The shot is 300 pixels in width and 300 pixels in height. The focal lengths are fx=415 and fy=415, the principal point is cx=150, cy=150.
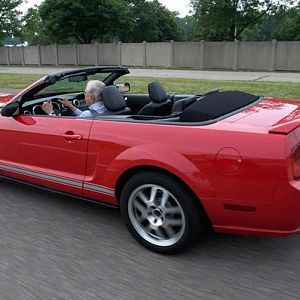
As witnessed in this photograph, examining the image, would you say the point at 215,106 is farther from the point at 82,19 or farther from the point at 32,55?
the point at 32,55

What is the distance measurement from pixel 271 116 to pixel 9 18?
49.0 meters

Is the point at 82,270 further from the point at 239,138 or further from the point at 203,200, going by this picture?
the point at 239,138

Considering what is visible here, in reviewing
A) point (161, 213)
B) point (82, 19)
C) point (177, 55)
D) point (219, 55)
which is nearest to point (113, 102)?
point (161, 213)

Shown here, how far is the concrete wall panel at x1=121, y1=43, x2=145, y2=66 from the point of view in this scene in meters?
34.0

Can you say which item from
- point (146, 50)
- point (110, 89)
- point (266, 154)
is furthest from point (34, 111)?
point (146, 50)

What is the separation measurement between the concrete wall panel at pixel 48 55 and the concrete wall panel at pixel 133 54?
7737 mm

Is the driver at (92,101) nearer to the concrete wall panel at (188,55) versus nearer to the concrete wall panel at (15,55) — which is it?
the concrete wall panel at (188,55)

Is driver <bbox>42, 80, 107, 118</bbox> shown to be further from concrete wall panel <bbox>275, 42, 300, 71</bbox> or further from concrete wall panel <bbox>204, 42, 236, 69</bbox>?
concrete wall panel <bbox>204, 42, 236, 69</bbox>

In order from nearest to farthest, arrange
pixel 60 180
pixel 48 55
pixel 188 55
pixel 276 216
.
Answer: pixel 276 216 → pixel 60 180 → pixel 188 55 → pixel 48 55

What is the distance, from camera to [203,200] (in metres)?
2.96

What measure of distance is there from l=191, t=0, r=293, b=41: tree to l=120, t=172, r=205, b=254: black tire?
116ft

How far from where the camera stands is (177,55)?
106 ft

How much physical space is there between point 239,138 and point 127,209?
1.12m

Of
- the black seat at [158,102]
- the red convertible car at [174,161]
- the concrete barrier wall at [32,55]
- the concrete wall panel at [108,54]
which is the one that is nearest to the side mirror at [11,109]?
the red convertible car at [174,161]
